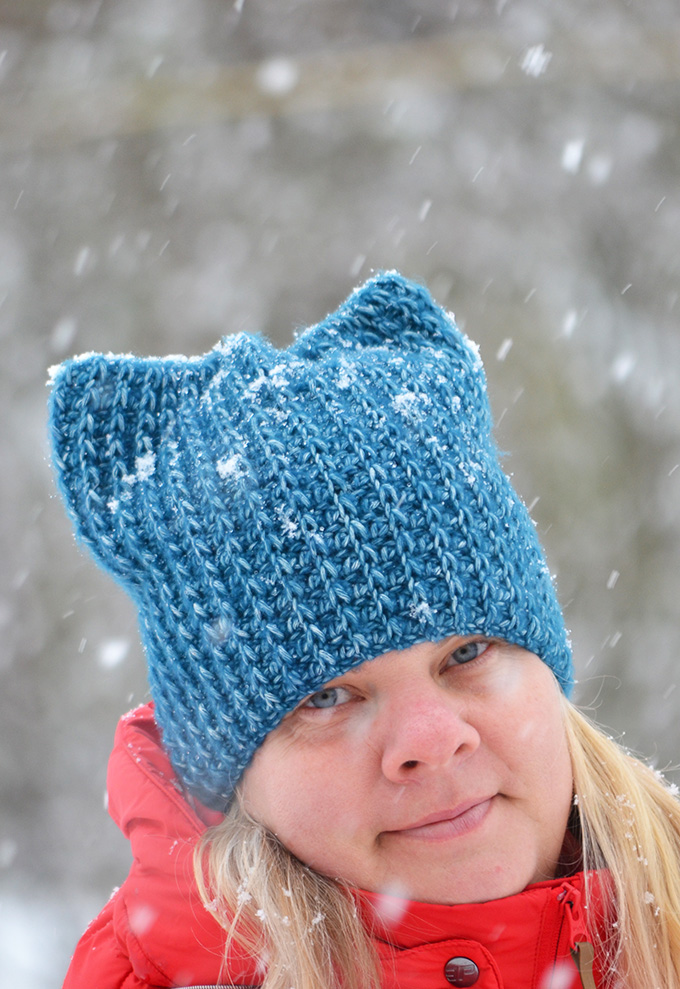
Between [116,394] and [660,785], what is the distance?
1.10 metres

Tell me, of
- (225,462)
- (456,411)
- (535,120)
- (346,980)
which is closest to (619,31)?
(535,120)

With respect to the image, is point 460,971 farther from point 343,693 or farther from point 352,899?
point 343,693

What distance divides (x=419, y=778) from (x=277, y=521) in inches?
14.8

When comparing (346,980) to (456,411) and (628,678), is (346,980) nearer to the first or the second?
(456,411)

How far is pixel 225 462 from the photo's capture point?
1129 mm

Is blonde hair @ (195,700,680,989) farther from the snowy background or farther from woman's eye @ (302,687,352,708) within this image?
the snowy background

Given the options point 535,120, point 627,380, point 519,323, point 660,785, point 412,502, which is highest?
point 412,502

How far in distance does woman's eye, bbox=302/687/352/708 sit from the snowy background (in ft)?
8.21

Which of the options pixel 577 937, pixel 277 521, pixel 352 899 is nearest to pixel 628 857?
pixel 577 937

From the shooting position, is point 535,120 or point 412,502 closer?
point 412,502

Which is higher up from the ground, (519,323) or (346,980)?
(346,980)

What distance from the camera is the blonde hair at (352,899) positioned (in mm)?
1075

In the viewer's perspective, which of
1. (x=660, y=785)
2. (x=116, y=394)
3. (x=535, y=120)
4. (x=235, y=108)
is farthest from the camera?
(x=535, y=120)

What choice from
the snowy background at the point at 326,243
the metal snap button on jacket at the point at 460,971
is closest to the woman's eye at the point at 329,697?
the metal snap button on jacket at the point at 460,971
